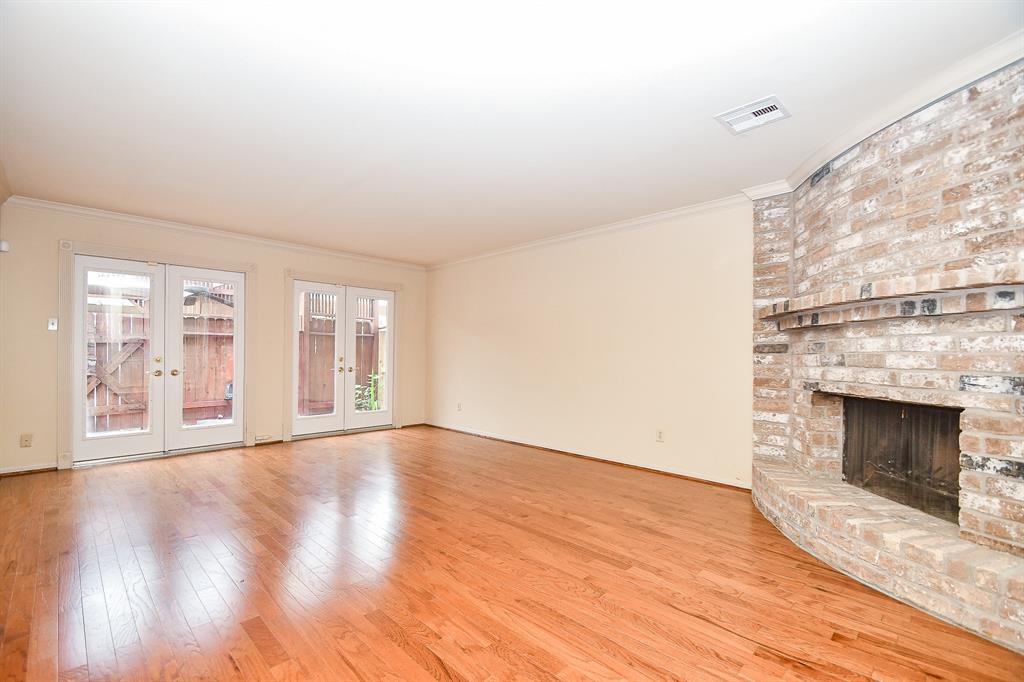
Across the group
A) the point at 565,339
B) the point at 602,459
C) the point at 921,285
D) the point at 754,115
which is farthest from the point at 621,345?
the point at 921,285

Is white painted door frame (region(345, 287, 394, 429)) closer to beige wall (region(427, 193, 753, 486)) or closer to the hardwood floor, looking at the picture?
beige wall (region(427, 193, 753, 486))

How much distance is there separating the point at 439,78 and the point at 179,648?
2.83 m

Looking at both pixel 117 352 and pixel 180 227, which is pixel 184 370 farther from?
pixel 180 227

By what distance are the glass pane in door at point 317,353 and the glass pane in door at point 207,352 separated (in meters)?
0.86

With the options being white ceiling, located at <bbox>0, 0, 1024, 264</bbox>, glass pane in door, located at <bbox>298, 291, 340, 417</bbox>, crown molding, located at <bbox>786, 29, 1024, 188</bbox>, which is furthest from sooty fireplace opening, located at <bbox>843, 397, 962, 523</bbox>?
glass pane in door, located at <bbox>298, 291, 340, 417</bbox>

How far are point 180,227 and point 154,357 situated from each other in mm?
1495

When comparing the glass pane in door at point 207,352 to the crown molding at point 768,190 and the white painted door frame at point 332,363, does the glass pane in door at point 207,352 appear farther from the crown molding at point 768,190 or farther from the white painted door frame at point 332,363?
the crown molding at point 768,190

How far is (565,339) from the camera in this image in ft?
18.9

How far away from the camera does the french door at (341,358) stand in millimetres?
6457

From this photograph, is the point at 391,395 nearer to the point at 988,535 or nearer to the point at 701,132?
the point at 701,132

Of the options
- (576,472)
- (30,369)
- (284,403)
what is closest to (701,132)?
(576,472)

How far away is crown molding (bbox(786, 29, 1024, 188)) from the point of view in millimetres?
2162

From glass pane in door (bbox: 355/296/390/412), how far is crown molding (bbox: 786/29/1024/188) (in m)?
Result: 5.77

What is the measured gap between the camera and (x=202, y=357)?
5.62 meters
